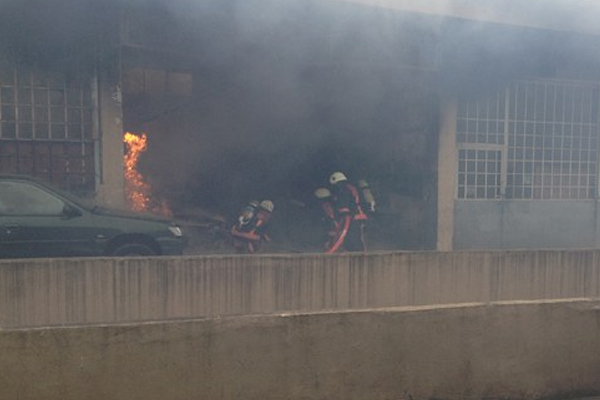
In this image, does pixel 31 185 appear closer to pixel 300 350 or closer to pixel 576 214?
pixel 300 350

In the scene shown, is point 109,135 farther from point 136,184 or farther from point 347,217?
point 347,217

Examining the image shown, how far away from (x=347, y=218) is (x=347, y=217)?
2cm

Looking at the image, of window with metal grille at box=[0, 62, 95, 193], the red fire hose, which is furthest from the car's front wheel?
the red fire hose

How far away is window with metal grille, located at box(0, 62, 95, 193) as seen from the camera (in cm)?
741

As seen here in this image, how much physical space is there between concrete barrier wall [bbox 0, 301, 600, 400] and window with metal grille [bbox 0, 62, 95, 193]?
223 inches

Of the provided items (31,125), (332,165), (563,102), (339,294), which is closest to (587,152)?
(563,102)

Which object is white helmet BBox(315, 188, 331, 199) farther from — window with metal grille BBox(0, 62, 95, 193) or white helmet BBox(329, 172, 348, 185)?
window with metal grille BBox(0, 62, 95, 193)

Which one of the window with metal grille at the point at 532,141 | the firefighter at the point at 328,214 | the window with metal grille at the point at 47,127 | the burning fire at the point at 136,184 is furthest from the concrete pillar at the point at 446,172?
the window with metal grille at the point at 47,127

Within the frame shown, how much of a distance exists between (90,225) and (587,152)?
9.01 meters

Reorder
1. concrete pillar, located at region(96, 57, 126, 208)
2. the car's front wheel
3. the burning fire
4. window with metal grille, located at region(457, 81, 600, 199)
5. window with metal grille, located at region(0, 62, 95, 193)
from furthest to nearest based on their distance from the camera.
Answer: window with metal grille, located at region(457, 81, 600, 199), the burning fire, concrete pillar, located at region(96, 57, 126, 208), window with metal grille, located at region(0, 62, 95, 193), the car's front wheel

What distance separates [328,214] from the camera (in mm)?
8969

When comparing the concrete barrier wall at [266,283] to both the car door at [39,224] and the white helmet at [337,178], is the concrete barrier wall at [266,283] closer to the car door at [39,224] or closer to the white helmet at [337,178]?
the car door at [39,224]

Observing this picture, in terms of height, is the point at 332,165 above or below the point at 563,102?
below

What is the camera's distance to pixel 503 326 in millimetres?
3150
